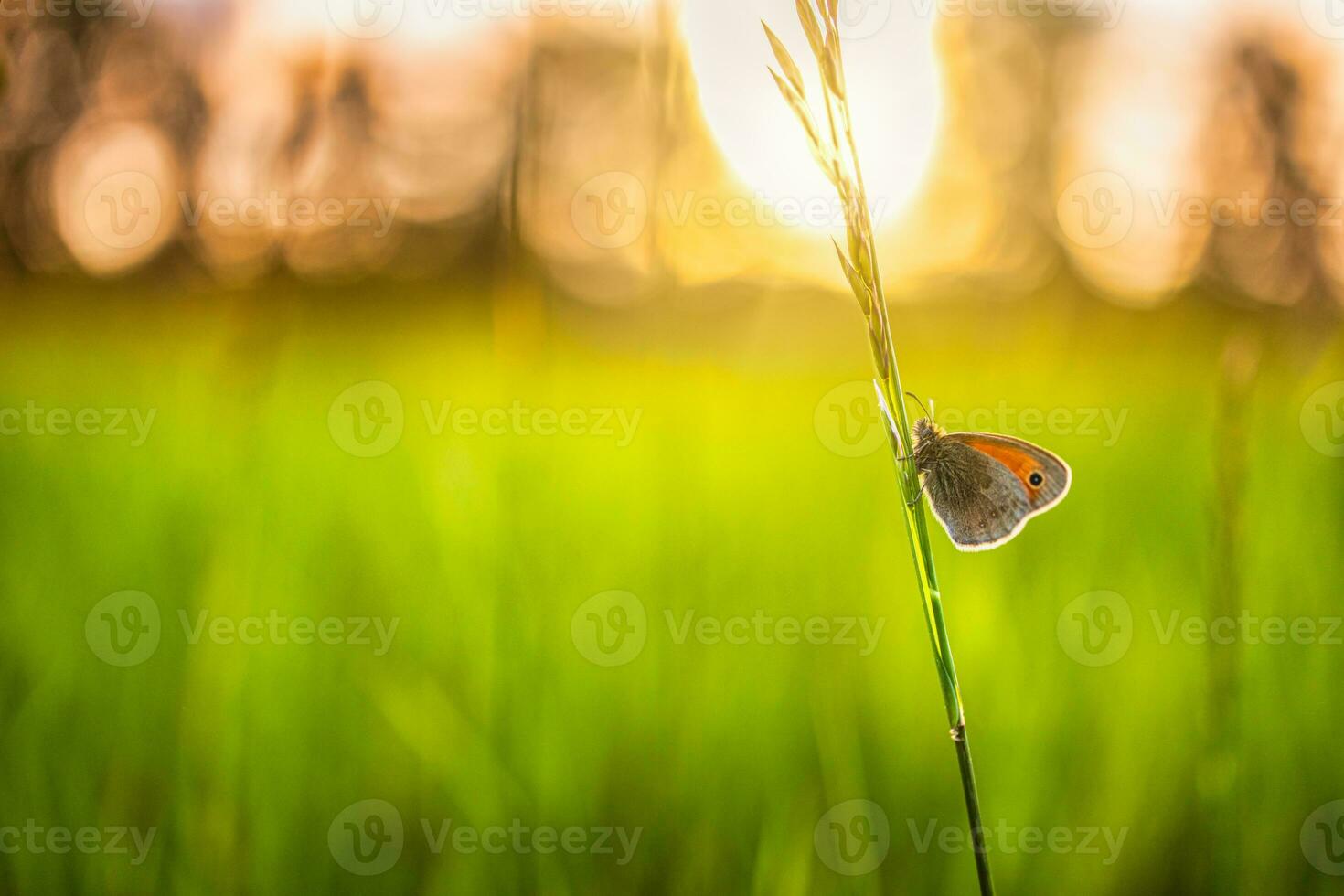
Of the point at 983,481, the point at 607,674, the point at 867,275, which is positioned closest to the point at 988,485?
the point at 983,481

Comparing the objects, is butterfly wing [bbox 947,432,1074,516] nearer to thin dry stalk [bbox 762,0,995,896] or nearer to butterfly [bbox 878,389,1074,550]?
butterfly [bbox 878,389,1074,550]

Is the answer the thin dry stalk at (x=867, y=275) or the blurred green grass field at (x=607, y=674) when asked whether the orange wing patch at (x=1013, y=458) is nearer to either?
the blurred green grass field at (x=607, y=674)

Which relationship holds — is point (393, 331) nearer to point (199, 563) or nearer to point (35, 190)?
point (35, 190)

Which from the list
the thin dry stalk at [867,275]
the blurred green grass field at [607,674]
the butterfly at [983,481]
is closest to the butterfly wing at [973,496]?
the butterfly at [983,481]

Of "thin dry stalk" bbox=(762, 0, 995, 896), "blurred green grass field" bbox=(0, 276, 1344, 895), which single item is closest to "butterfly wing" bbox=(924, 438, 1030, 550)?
"blurred green grass field" bbox=(0, 276, 1344, 895)

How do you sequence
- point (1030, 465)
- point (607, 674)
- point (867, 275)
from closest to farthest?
point (867, 275) < point (1030, 465) < point (607, 674)

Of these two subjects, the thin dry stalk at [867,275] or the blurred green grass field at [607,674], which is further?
the blurred green grass field at [607,674]

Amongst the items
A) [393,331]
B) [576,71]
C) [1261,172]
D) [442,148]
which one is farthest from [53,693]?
[442,148]

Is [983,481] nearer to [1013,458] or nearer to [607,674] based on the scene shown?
[1013,458]
